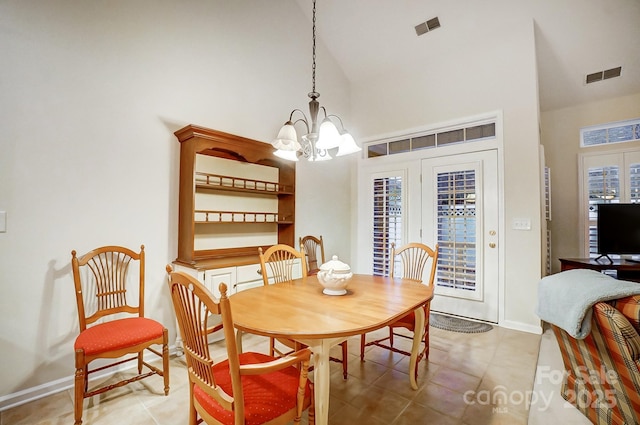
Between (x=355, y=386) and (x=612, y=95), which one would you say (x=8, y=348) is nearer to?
(x=355, y=386)

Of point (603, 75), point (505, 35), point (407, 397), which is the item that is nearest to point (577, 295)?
point (407, 397)

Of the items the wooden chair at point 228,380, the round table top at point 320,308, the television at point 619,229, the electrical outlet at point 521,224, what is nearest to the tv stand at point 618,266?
the television at point 619,229

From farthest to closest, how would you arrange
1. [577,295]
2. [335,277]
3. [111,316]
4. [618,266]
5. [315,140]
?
1. [618,266]
2. [111,316]
3. [315,140]
4. [335,277]
5. [577,295]

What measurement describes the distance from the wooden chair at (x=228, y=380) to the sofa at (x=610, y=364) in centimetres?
150

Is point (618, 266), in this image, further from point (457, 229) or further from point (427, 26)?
point (427, 26)

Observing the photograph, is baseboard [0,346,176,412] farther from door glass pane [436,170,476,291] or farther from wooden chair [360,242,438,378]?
door glass pane [436,170,476,291]

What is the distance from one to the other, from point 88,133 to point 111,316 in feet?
4.68

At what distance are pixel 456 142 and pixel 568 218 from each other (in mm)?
2328

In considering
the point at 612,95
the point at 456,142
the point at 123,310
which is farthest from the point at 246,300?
the point at 612,95

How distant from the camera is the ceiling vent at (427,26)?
11.5 feet

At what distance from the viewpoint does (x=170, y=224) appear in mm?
2645

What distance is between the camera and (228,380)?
1.26 metres

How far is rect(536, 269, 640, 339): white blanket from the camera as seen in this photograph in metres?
1.48

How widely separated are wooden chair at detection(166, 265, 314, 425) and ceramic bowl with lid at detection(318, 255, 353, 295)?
58 cm
